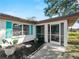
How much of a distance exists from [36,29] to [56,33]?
4750mm

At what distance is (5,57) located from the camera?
898 centimetres

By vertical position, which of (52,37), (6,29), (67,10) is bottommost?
(52,37)

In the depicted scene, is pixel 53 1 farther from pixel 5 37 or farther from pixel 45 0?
pixel 5 37

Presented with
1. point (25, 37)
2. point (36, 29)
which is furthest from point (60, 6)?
point (25, 37)

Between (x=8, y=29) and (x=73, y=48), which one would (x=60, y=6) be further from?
(x=8, y=29)

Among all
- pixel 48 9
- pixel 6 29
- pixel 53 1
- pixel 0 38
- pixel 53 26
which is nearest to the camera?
pixel 0 38

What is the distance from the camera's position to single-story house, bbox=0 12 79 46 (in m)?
11.4

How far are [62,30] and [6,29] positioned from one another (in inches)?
249

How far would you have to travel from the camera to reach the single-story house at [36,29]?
1138 cm

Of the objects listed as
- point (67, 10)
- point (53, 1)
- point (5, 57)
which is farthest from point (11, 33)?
point (67, 10)

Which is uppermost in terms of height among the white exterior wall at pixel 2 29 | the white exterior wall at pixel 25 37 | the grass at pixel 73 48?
the white exterior wall at pixel 2 29

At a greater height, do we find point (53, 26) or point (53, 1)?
point (53, 1)

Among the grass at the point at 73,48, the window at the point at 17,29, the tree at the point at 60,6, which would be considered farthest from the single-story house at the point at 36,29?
the tree at the point at 60,6

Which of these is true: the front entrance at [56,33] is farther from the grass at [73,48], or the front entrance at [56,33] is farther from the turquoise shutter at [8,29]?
the turquoise shutter at [8,29]
